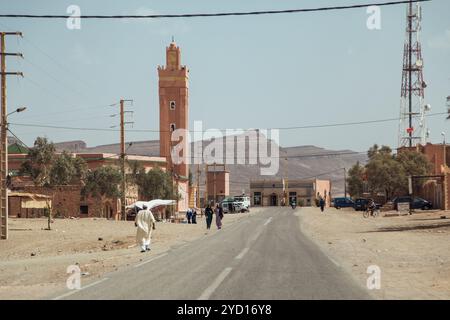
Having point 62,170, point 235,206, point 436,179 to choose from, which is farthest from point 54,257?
Result: point 235,206

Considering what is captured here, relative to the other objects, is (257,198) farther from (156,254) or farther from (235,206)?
(156,254)

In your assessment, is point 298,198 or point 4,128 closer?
point 4,128

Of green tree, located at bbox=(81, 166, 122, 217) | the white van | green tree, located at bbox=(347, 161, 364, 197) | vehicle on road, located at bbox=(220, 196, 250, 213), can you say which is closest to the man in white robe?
green tree, located at bbox=(81, 166, 122, 217)

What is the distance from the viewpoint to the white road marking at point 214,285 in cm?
1232

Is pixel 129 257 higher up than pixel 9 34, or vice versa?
pixel 9 34

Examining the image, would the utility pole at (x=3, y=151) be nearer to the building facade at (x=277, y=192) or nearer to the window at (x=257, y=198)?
the building facade at (x=277, y=192)

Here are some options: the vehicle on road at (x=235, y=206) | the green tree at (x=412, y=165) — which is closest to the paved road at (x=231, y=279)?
the green tree at (x=412, y=165)

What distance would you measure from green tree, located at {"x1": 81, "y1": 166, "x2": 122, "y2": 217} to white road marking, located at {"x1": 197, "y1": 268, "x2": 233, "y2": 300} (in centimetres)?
5798

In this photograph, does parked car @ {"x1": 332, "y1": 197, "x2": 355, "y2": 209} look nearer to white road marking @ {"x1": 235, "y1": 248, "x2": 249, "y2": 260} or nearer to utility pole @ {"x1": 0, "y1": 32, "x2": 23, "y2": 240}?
utility pole @ {"x1": 0, "y1": 32, "x2": 23, "y2": 240}

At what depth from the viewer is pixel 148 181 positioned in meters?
83.3

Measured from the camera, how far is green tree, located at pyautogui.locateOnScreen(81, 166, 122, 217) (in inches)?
2918
